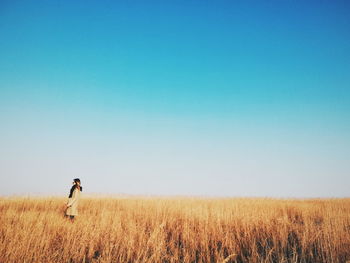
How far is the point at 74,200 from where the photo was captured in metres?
8.08

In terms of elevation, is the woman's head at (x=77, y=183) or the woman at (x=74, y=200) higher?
the woman's head at (x=77, y=183)

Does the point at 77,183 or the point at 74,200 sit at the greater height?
the point at 77,183

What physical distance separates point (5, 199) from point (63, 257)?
11955 mm

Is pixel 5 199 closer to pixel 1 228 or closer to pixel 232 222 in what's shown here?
pixel 1 228

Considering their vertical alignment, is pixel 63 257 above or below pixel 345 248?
below

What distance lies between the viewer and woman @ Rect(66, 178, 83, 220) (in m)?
7.97

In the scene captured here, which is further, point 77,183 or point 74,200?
point 77,183

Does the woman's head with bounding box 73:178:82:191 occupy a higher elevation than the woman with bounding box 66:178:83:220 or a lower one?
higher

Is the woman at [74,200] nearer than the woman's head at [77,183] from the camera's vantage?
Yes

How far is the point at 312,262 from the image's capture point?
13.1 feet

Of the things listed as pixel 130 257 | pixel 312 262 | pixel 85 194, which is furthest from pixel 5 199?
pixel 312 262

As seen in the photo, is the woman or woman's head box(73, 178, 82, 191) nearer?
the woman

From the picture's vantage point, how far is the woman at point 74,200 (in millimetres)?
7975

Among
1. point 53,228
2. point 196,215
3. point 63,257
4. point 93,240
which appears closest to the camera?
point 63,257
